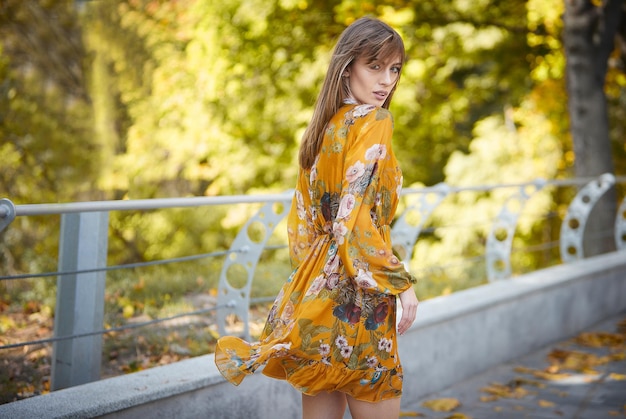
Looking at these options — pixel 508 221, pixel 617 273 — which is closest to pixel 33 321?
pixel 508 221

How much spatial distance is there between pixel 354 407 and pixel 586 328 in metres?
4.76

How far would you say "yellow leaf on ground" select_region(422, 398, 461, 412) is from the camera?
422 centimetres

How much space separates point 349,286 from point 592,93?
7.49 metres

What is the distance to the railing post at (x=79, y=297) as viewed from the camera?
10.5ft

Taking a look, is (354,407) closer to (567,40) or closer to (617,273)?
(617,273)

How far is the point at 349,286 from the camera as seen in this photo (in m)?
2.20

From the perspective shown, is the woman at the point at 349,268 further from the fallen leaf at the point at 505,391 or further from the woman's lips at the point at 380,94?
the fallen leaf at the point at 505,391

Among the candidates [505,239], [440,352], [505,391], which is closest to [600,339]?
[505,239]

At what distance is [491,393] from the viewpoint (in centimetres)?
454

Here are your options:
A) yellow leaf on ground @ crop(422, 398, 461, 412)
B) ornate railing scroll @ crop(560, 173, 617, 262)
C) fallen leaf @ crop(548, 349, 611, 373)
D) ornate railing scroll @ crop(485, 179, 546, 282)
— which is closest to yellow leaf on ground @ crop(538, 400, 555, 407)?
yellow leaf on ground @ crop(422, 398, 461, 412)

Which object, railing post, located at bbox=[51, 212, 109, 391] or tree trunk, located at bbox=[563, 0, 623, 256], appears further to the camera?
tree trunk, located at bbox=[563, 0, 623, 256]

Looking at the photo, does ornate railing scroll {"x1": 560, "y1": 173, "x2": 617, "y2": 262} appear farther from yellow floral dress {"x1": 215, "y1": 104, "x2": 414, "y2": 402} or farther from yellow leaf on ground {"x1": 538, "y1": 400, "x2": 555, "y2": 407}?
yellow floral dress {"x1": 215, "y1": 104, "x2": 414, "y2": 402}

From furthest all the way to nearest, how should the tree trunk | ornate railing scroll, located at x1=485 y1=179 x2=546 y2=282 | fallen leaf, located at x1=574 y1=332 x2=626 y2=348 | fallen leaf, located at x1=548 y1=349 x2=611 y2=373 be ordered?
the tree trunk < fallen leaf, located at x1=574 y1=332 x2=626 y2=348 < ornate railing scroll, located at x1=485 y1=179 x2=546 y2=282 < fallen leaf, located at x1=548 y1=349 x2=611 y2=373

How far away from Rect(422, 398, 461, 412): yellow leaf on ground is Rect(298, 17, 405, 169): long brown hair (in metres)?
2.39
